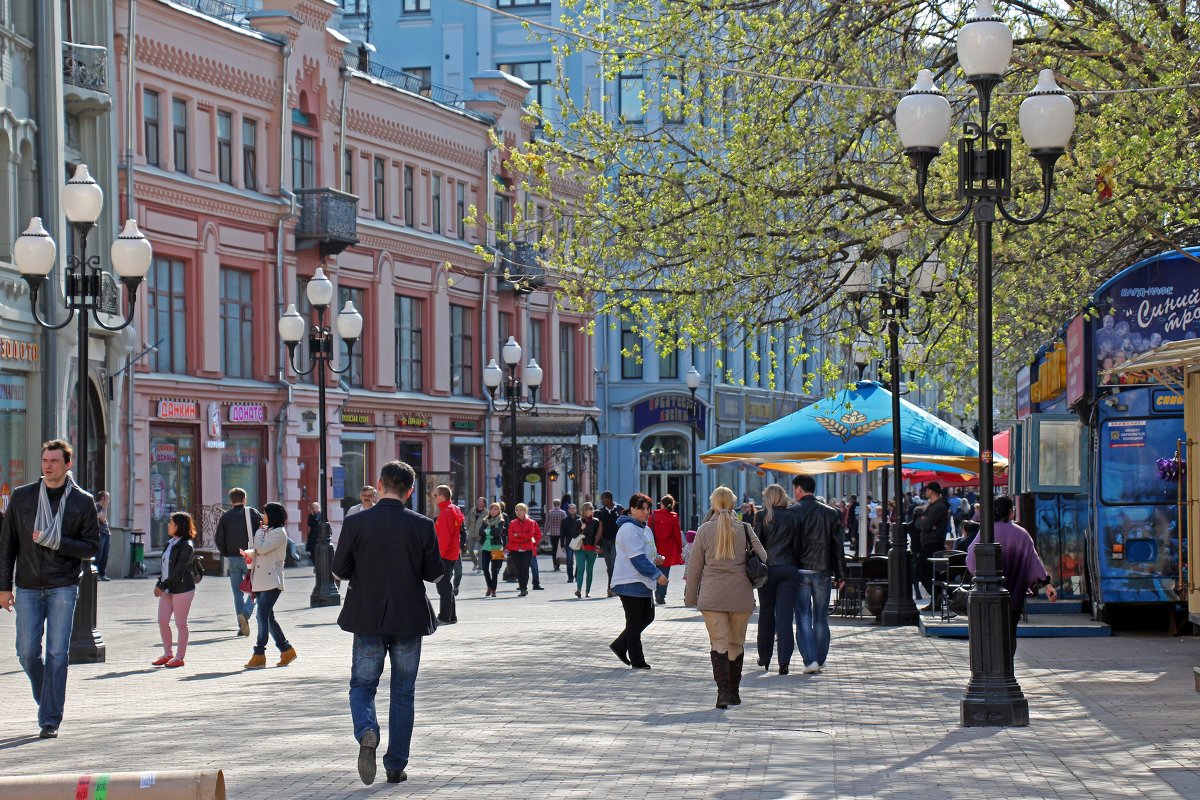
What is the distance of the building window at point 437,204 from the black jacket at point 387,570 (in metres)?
39.3

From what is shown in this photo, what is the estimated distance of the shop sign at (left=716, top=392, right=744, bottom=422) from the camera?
62750 mm

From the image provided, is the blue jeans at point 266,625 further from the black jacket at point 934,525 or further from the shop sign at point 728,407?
the shop sign at point 728,407

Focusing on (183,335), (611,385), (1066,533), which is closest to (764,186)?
(1066,533)

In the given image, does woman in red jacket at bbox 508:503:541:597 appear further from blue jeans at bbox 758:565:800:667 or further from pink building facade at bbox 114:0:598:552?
blue jeans at bbox 758:565:800:667

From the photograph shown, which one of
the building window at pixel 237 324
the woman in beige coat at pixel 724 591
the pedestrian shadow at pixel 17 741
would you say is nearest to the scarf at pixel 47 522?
the pedestrian shadow at pixel 17 741

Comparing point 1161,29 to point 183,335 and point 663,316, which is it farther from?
point 183,335

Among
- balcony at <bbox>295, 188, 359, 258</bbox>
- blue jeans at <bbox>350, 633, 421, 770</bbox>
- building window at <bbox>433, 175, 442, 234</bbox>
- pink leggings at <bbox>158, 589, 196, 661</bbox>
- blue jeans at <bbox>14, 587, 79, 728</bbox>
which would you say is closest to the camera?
blue jeans at <bbox>350, 633, 421, 770</bbox>

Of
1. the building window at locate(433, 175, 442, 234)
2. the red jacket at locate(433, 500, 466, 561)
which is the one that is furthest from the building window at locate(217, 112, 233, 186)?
the red jacket at locate(433, 500, 466, 561)

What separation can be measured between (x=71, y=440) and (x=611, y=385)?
30849mm

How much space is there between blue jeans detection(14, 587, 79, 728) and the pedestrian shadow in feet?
0.38

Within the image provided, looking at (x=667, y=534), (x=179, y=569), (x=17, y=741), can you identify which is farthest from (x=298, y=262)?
(x=17, y=741)

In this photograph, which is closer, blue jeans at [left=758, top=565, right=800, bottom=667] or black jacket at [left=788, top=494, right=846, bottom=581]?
blue jeans at [left=758, top=565, right=800, bottom=667]

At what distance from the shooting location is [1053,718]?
1219cm

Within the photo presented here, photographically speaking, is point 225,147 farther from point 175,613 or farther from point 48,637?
point 48,637
